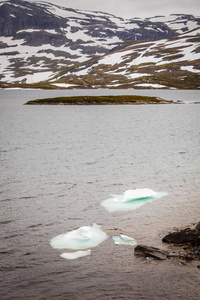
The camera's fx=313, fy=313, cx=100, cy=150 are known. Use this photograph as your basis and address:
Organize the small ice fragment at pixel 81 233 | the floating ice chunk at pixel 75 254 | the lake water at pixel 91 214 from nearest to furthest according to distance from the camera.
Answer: the lake water at pixel 91 214 → the floating ice chunk at pixel 75 254 → the small ice fragment at pixel 81 233

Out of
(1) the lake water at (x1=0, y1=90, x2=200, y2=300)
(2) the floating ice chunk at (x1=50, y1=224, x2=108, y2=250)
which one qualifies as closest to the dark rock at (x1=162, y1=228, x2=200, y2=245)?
(1) the lake water at (x1=0, y1=90, x2=200, y2=300)

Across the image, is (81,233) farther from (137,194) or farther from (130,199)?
(137,194)

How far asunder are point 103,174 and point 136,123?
43.9 meters

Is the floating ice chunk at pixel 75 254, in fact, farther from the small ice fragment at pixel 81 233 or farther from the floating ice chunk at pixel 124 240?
the floating ice chunk at pixel 124 240

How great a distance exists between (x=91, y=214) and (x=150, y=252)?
5.92 metres

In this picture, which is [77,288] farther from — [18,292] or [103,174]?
[103,174]

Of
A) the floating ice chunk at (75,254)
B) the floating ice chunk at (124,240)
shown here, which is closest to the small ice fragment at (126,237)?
the floating ice chunk at (124,240)

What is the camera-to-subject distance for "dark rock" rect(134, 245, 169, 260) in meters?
13.6

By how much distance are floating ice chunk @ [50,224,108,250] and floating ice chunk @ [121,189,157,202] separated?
5510 mm

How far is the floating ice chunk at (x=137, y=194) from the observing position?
21.6 m

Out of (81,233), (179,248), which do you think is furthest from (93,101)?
(179,248)

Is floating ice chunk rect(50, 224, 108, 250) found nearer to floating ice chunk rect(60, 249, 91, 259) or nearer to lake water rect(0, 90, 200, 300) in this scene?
lake water rect(0, 90, 200, 300)

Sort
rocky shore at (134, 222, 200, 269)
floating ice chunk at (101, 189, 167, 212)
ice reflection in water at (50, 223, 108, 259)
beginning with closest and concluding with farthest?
rocky shore at (134, 222, 200, 269) < ice reflection in water at (50, 223, 108, 259) < floating ice chunk at (101, 189, 167, 212)

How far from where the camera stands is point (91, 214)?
62.3 ft
